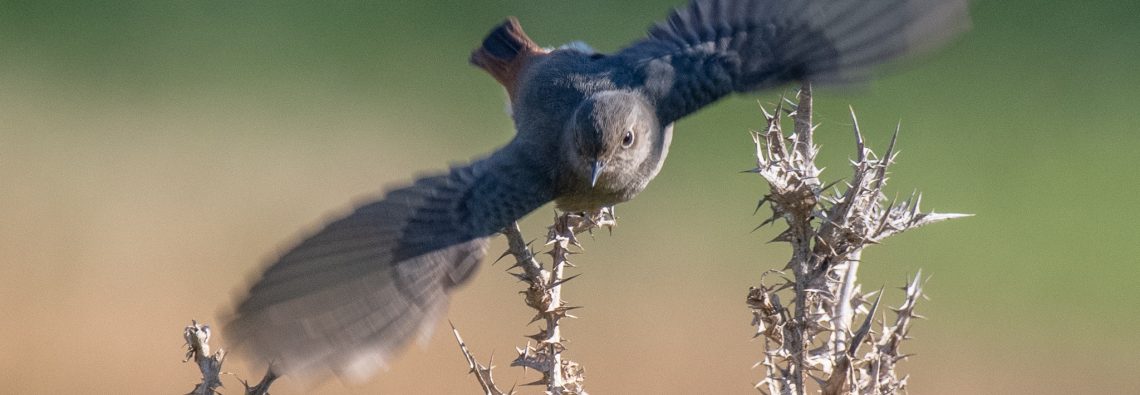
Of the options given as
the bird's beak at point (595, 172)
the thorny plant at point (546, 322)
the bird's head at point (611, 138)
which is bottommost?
the thorny plant at point (546, 322)

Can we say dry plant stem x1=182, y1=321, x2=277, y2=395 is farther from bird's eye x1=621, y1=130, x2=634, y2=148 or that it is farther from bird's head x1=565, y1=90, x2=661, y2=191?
bird's eye x1=621, y1=130, x2=634, y2=148

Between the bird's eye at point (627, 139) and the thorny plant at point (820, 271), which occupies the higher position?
the bird's eye at point (627, 139)

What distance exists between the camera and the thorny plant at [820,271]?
6.97ft

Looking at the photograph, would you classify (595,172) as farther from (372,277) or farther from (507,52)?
(507,52)

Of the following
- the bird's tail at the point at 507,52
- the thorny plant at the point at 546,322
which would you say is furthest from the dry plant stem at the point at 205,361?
the bird's tail at the point at 507,52

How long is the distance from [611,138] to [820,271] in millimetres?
761

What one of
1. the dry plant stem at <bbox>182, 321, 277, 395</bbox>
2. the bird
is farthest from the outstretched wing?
the dry plant stem at <bbox>182, 321, 277, 395</bbox>

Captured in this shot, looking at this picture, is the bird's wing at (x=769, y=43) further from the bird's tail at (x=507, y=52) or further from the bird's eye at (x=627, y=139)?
the bird's tail at (x=507, y=52)

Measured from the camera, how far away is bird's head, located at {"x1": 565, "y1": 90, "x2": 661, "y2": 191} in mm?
2781

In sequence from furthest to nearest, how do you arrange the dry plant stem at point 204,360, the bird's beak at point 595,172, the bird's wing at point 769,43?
the bird's beak at point 595,172 < the bird's wing at point 769,43 < the dry plant stem at point 204,360

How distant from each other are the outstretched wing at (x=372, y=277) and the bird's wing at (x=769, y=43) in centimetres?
58

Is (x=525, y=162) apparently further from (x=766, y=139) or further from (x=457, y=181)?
(x=766, y=139)

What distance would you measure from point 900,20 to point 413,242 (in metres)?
1.24

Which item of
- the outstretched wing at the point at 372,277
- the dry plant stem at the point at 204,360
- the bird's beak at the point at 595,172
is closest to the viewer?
the dry plant stem at the point at 204,360
